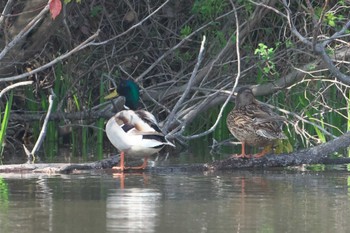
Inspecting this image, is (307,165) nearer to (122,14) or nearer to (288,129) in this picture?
(288,129)

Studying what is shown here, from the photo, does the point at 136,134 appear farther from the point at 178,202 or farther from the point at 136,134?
the point at 178,202

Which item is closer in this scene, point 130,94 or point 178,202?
point 178,202

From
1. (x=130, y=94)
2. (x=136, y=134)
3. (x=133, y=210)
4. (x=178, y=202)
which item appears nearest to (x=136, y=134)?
(x=136, y=134)

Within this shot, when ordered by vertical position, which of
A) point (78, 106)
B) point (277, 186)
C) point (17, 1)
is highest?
point (17, 1)

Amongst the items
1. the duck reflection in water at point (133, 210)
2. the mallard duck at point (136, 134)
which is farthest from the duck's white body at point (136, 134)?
the duck reflection in water at point (133, 210)

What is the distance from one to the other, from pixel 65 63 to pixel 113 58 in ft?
2.06

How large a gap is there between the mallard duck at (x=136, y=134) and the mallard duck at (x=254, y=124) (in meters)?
0.89

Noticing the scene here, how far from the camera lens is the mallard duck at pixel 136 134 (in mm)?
9539

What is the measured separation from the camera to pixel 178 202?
7695 millimetres

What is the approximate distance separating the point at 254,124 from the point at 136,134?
1225mm

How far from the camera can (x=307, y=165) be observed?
34.2 ft

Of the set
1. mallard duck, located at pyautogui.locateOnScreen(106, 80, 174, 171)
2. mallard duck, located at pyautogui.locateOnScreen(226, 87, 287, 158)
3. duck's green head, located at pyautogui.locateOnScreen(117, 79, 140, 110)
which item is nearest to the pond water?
mallard duck, located at pyautogui.locateOnScreen(106, 80, 174, 171)

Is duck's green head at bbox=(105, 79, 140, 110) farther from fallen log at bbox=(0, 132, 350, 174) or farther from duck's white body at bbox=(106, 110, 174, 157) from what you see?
fallen log at bbox=(0, 132, 350, 174)

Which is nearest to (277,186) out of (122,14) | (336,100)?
(336,100)
